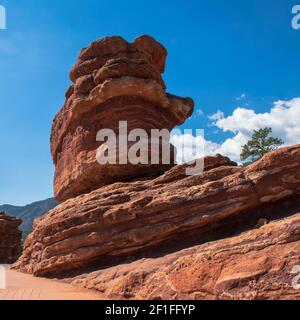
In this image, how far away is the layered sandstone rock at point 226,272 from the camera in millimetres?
6676

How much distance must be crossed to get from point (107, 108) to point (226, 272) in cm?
977

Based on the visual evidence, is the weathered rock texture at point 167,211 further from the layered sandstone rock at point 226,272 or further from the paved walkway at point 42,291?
the paved walkway at point 42,291

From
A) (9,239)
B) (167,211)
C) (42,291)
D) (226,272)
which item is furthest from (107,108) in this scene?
(9,239)

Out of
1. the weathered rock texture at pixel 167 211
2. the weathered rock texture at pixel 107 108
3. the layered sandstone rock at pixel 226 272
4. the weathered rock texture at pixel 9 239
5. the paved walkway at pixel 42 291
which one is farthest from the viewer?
the weathered rock texture at pixel 9 239

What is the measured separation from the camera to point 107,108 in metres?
14.9

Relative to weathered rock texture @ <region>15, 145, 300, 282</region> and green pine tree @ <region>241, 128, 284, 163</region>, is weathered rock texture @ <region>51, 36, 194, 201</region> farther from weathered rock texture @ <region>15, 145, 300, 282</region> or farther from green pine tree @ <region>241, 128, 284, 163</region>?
green pine tree @ <region>241, 128, 284, 163</region>

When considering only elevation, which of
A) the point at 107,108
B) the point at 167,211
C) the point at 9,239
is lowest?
the point at 9,239

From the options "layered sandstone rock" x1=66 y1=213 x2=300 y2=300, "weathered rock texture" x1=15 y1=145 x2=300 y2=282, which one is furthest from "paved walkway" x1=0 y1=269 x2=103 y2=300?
"weathered rock texture" x1=15 y1=145 x2=300 y2=282

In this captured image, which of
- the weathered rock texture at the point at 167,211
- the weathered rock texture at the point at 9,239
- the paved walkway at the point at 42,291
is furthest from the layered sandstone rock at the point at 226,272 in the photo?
the weathered rock texture at the point at 9,239

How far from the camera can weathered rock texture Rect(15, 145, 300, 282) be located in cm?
932

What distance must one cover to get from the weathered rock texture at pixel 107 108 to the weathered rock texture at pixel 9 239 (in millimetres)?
17812

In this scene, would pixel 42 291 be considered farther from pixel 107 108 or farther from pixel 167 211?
pixel 107 108

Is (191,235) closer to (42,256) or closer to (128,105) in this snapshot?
(42,256)
